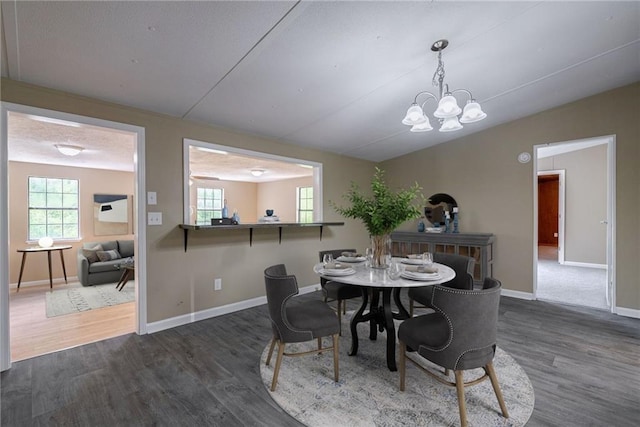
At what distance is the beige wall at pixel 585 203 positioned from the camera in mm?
6113

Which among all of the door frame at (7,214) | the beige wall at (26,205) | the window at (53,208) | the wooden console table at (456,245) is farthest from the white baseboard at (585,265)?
the window at (53,208)

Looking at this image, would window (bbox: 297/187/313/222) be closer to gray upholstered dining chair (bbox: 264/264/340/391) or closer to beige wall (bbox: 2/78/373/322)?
beige wall (bbox: 2/78/373/322)

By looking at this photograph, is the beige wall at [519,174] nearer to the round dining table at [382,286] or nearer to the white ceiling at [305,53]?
the white ceiling at [305,53]

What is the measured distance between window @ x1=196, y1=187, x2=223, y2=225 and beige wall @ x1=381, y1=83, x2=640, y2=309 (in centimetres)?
523

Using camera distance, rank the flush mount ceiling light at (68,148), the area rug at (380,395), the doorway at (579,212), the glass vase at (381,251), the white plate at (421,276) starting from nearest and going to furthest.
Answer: the area rug at (380,395)
the white plate at (421,276)
the glass vase at (381,251)
the flush mount ceiling light at (68,148)
the doorway at (579,212)

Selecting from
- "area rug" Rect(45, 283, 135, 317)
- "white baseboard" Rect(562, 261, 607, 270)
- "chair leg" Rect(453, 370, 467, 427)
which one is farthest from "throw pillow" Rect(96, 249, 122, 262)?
"white baseboard" Rect(562, 261, 607, 270)

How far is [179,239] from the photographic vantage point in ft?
10.5

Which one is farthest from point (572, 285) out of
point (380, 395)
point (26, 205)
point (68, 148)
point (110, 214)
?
point (26, 205)

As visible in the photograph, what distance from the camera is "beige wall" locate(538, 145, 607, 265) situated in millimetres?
6113

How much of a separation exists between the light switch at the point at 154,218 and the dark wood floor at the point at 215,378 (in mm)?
1164

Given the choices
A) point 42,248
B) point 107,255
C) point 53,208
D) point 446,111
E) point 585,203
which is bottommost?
point 107,255

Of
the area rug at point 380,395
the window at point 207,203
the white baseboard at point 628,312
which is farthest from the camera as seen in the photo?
the window at point 207,203

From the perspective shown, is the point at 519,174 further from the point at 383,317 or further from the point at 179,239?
the point at 179,239

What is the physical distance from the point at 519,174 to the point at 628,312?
208cm
